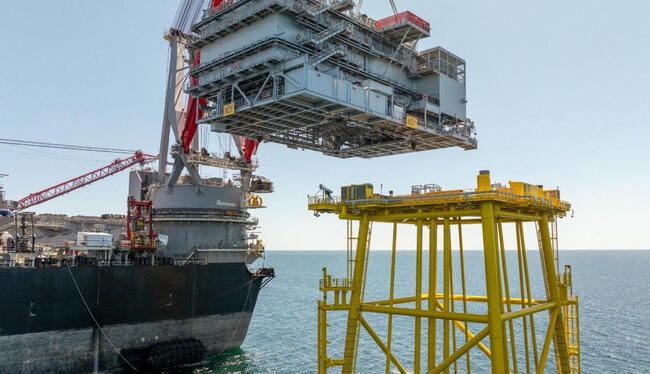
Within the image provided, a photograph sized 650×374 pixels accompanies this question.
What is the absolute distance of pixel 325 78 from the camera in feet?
85.3

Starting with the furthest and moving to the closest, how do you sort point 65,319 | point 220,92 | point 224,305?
point 224,305 < point 65,319 < point 220,92

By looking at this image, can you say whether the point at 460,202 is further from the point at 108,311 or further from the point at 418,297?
the point at 108,311

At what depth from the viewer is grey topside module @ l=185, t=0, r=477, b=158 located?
87.1ft

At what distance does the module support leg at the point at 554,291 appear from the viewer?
2556 centimetres

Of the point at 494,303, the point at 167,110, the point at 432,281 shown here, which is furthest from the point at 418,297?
the point at 167,110

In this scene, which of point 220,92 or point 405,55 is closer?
point 220,92

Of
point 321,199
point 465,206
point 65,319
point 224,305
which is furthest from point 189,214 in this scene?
point 465,206

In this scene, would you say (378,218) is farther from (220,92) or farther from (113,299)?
(113,299)

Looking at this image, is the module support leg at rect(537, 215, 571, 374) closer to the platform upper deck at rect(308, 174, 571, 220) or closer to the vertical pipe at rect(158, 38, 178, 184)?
the platform upper deck at rect(308, 174, 571, 220)

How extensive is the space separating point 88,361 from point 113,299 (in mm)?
4336

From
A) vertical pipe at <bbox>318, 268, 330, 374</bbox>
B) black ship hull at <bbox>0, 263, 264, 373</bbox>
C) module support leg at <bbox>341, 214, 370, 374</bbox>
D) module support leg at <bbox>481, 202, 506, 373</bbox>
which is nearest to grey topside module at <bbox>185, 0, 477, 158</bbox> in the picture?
module support leg at <bbox>341, 214, 370, 374</bbox>

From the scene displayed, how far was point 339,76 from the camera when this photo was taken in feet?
89.2

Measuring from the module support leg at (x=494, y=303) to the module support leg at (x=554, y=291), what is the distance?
22.9ft

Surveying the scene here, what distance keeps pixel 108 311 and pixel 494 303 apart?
2696 centimetres
